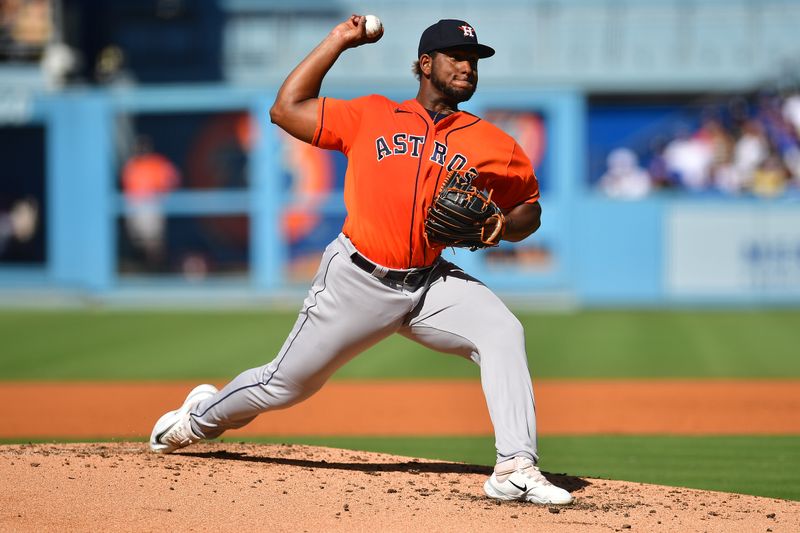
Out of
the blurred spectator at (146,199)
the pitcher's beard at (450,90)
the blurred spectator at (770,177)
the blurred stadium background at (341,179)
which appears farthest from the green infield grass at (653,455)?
the blurred spectator at (770,177)

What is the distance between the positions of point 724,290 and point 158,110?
8134 millimetres

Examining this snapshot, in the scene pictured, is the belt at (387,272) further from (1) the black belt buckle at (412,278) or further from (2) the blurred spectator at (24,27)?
(2) the blurred spectator at (24,27)

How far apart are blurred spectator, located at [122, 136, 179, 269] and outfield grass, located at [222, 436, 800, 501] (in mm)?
10428

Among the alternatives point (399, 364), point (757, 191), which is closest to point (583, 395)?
point (399, 364)

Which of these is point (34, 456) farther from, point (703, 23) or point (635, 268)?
point (703, 23)

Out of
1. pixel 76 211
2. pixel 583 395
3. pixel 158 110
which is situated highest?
pixel 158 110

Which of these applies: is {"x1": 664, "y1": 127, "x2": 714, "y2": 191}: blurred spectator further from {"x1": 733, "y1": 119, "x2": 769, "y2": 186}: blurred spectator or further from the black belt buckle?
the black belt buckle

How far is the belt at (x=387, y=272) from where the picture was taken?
14.9 feet

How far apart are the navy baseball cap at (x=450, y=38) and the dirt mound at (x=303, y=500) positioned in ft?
5.76

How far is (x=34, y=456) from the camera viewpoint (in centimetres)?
512

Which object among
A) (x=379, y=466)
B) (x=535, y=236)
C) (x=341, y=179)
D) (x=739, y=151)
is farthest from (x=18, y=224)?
(x=379, y=466)

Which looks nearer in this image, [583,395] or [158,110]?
[583,395]

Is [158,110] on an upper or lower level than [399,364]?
upper

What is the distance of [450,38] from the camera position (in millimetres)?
4578
